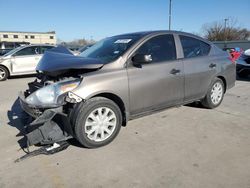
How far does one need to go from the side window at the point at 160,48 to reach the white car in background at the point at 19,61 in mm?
7997

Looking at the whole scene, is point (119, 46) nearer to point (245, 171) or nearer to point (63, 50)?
point (63, 50)

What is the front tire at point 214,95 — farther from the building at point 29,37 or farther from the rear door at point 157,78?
the building at point 29,37

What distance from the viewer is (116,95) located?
11.1 feet

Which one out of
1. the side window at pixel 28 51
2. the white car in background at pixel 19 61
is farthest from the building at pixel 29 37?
the white car in background at pixel 19 61

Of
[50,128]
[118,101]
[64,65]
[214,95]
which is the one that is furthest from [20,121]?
[214,95]

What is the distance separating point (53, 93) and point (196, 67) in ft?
8.77

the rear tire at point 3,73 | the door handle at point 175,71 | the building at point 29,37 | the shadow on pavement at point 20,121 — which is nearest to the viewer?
the shadow on pavement at point 20,121

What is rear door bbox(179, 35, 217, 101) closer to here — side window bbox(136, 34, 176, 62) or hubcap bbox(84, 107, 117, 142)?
side window bbox(136, 34, 176, 62)

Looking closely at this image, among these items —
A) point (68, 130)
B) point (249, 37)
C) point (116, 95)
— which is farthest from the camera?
point (249, 37)

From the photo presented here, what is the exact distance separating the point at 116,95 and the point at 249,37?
Answer: 59.5m

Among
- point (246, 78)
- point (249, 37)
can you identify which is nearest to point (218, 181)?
point (246, 78)

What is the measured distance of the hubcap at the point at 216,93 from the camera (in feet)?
16.0

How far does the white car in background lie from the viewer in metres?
9.91

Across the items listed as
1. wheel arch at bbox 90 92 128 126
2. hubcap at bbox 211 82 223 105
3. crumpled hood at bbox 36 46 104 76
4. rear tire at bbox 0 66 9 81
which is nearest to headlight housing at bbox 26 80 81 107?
crumpled hood at bbox 36 46 104 76
